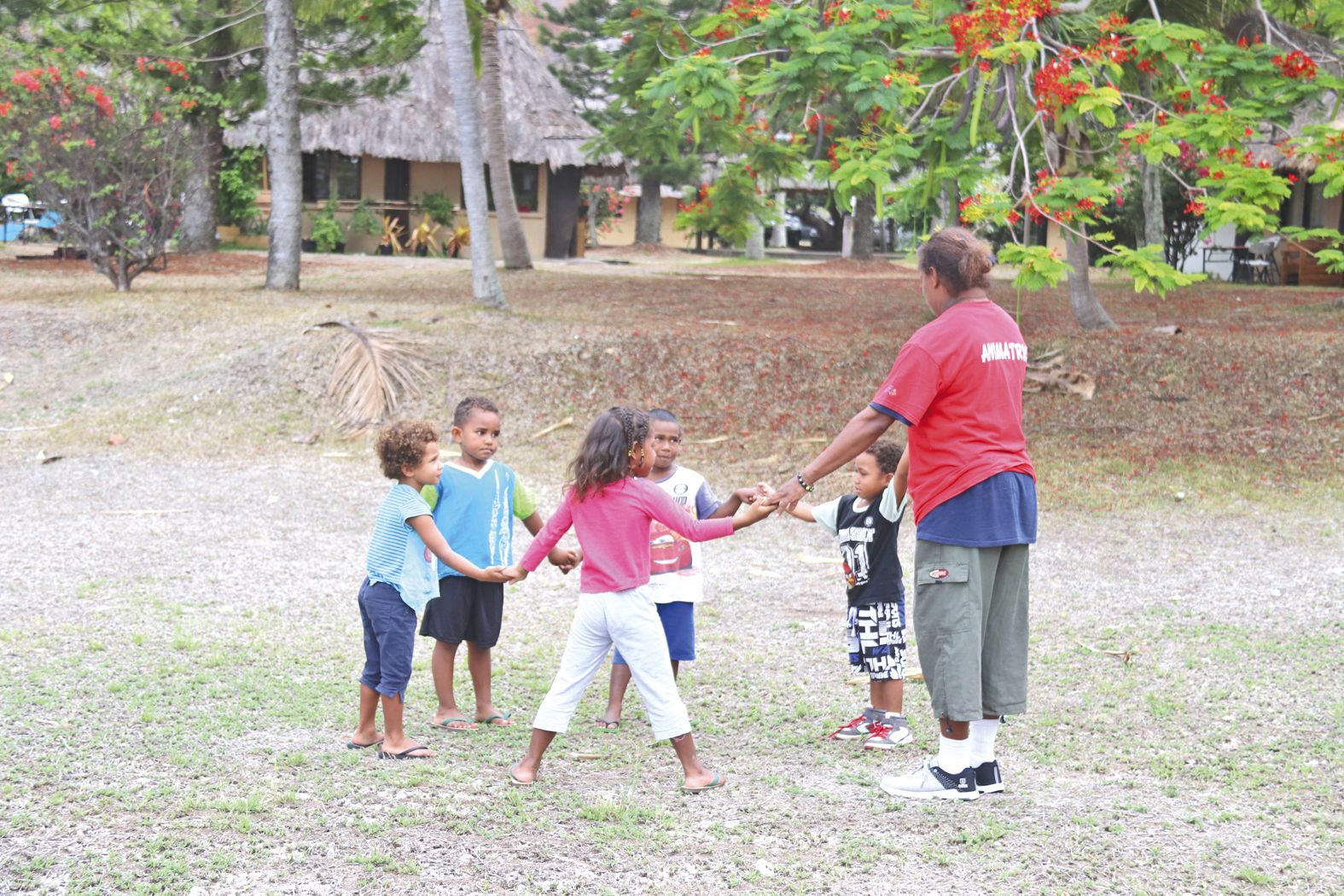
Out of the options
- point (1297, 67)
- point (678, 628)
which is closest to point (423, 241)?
point (1297, 67)

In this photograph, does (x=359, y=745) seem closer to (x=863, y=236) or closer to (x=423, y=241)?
(x=423, y=241)

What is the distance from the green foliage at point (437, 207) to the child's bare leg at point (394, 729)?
24.8m

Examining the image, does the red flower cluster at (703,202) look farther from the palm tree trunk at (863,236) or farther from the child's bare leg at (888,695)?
the palm tree trunk at (863,236)

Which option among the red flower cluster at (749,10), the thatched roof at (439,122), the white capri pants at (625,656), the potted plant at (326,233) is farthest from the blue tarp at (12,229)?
the white capri pants at (625,656)

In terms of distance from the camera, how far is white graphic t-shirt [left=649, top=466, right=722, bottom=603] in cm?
497

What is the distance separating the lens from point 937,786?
420 centimetres

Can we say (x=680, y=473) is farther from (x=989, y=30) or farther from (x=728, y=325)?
(x=728, y=325)

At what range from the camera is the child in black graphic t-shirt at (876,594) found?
486 centimetres

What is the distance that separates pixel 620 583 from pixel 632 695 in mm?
1371

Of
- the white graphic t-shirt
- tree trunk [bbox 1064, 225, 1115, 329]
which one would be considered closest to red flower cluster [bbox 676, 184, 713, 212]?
tree trunk [bbox 1064, 225, 1115, 329]

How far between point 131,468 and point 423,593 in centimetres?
640

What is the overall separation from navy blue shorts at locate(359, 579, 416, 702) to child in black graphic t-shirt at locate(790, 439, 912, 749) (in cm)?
143

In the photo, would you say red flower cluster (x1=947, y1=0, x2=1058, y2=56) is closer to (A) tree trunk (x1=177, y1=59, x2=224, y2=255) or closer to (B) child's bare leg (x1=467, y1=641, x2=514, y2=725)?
(B) child's bare leg (x1=467, y1=641, x2=514, y2=725)

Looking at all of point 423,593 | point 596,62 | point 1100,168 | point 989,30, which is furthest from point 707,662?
point 596,62
